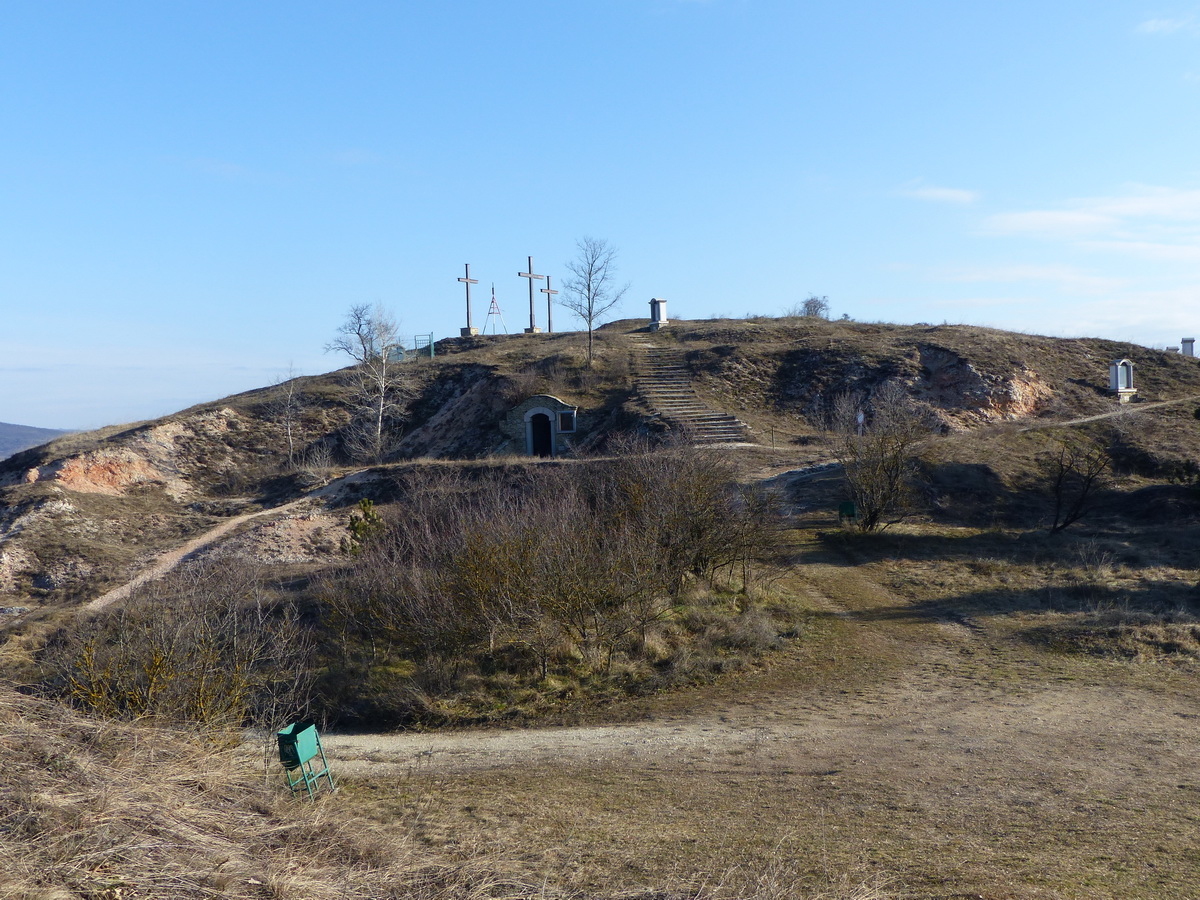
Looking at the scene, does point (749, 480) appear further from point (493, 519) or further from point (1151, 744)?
point (1151, 744)

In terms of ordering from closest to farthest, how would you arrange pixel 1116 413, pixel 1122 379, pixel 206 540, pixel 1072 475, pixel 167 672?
pixel 167 672, pixel 1072 475, pixel 206 540, pixel 1116 413, pixel 1122 379

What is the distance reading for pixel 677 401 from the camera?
1443 inches

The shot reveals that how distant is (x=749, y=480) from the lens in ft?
85.6

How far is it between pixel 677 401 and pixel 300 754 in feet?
96.3

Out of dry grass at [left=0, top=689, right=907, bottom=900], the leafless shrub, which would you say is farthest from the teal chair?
the leafless shrub

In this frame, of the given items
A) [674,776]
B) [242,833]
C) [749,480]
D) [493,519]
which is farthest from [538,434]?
[242,833]

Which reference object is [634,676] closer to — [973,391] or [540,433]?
[540,433]

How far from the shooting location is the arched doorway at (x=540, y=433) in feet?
118

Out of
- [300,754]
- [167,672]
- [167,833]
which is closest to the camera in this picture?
[167,833]

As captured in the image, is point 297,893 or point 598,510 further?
point 598,510

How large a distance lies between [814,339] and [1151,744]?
34445 mm

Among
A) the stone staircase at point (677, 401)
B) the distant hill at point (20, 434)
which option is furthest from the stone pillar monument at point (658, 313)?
the distant hill at point (20, 434)

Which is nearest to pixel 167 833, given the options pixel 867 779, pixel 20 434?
pixel 867 779

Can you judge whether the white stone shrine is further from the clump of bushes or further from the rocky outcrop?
the clump of bushes
